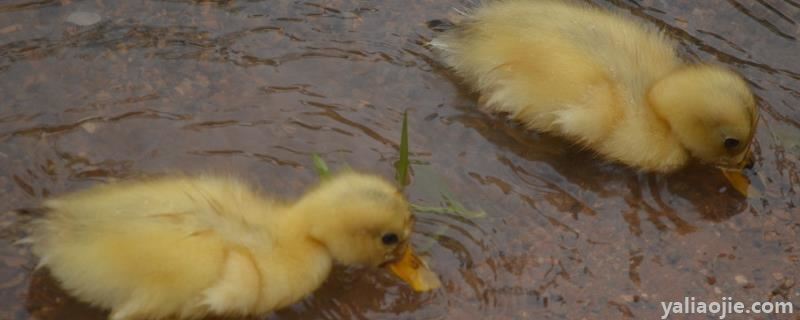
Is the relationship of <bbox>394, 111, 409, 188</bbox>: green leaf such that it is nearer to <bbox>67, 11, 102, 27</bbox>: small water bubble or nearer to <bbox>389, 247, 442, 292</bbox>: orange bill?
<bbox>389, 247, 442, 292</bbox>: orange bill

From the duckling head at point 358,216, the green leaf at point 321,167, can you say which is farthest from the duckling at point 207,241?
the green leaf at point 321,167

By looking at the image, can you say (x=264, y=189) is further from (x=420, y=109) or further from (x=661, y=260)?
(x=661, y=260)

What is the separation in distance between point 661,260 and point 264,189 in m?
0.93

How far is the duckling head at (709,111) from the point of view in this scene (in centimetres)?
278

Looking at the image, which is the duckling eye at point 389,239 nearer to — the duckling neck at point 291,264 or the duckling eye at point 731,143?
the duckling neck at point 291,264

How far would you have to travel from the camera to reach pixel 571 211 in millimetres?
2688

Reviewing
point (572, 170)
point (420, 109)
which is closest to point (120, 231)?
point (420, 109)

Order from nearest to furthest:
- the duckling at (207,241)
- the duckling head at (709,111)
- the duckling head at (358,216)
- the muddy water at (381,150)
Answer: the duckling at (207,241) → the duckling head at (358,216) → the muddy water at (381,150) → the duckling head at (709,111)

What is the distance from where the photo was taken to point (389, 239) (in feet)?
7.86

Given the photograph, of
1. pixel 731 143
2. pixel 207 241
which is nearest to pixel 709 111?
pixel 731 143

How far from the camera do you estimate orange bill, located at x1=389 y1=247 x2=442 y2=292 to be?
7.98 ft

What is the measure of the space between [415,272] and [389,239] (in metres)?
0.11

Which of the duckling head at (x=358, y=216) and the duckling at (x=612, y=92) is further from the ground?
the duckling at (x=612, y=92)

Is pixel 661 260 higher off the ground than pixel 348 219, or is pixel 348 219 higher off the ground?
pixel 348 219
